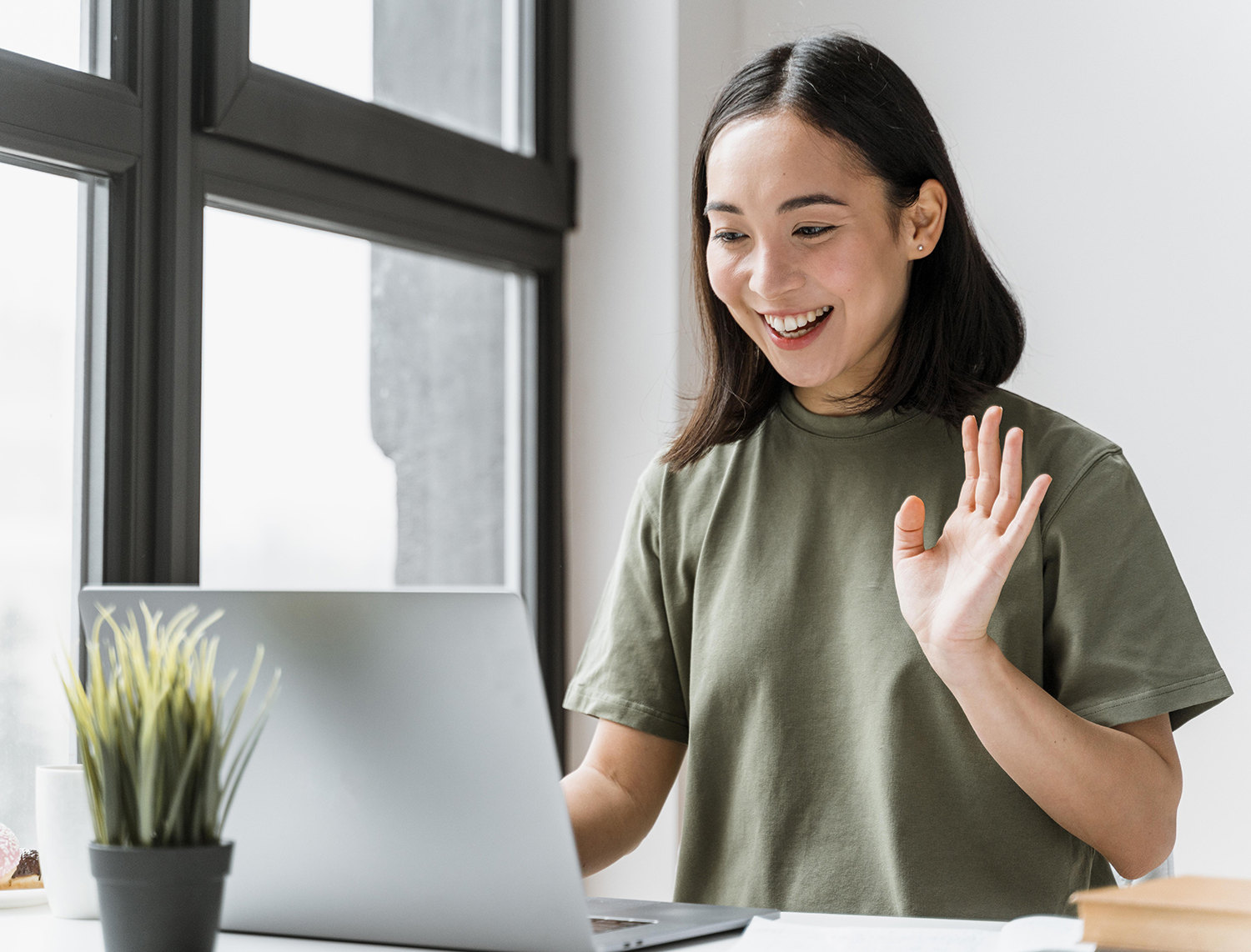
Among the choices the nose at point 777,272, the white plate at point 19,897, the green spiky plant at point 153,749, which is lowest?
the white plate at point 19,897

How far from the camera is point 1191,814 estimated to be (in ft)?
6.05

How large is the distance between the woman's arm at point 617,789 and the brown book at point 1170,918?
0.61 m

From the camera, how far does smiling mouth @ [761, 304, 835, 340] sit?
4.36ft

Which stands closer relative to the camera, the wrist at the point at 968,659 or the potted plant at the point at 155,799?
the potted plant at the point at 155,799

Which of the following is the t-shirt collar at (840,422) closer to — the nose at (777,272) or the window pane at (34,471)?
the nose at (777,272)

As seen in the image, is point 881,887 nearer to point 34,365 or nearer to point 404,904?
point 404,904

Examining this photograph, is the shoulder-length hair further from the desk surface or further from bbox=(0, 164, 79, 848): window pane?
bbox=(0, 164, 79, 848): window pane

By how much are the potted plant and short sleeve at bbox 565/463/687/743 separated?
60cm

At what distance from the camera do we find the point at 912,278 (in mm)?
1410

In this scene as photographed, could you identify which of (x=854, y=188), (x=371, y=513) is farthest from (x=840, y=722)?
(x=371, y=513)

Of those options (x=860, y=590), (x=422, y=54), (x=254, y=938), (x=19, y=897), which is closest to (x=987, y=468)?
(x=860, y=590)

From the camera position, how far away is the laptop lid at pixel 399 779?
31.9 inches

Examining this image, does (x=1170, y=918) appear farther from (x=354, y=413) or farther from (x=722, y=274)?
(x=354, y=413)

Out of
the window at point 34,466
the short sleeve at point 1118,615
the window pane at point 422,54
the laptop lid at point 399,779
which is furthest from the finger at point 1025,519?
the window pane at point 422,54
